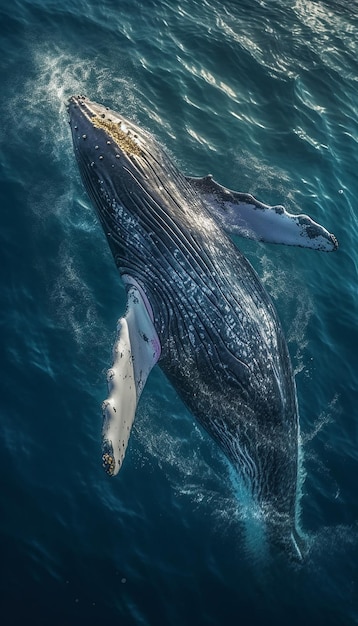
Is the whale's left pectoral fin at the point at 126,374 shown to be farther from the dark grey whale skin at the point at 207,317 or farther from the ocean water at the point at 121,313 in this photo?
the ocean water at the point at 121,313

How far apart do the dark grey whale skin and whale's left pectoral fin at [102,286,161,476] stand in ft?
0.96

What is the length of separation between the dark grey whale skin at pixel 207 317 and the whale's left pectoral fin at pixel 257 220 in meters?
1.06

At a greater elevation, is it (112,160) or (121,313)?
(112,160)

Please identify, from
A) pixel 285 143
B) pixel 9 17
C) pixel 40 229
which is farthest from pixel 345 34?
pixel 40 229

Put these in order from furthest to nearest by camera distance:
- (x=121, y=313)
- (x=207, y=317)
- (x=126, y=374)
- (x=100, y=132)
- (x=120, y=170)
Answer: (x=121, y=313)
(x=100, y=132)
(x=120, y=170)
(x=207, y=317)
(x=126, y=374)

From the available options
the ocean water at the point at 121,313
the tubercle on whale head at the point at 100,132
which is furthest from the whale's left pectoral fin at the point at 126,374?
the tubercle on whale head at the point at 100,132

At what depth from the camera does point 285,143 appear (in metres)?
22.2

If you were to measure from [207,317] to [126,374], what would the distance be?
215 cm

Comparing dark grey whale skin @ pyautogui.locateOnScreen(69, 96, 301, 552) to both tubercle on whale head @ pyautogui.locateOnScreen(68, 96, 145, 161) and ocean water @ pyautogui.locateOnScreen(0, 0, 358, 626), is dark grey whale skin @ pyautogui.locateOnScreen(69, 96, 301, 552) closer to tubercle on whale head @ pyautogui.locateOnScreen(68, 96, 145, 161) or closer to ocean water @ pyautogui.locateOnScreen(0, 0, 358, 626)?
tubercle on whale head @ pyautogui.locateOnScreen(68, 96, 145, 161)

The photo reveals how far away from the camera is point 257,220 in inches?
587

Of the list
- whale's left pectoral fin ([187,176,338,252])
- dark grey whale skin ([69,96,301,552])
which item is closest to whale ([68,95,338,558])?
dark grey whale skin ([69,96,301,552])

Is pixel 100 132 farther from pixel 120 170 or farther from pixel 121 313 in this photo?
pixel 121 313

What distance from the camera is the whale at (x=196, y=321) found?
40.5 ft

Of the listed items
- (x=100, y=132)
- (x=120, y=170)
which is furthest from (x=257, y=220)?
(x=100, y=132)
